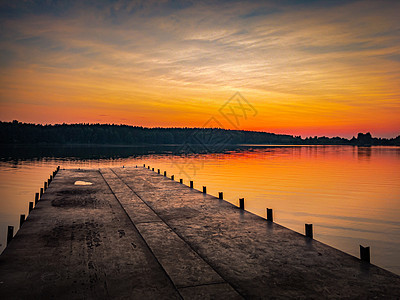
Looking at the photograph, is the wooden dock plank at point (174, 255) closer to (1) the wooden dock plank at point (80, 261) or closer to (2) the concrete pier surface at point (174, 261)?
Answer: (2) the concrete pier surface at point (174, 261)

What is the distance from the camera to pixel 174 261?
9445mm

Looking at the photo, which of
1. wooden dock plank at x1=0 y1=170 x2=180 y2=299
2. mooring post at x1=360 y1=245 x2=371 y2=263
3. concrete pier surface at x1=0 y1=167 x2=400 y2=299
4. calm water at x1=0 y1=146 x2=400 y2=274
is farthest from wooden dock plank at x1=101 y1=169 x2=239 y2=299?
calm water at x1=0 y1=146 x2=400 y2=274

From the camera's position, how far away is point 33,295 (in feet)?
23.8

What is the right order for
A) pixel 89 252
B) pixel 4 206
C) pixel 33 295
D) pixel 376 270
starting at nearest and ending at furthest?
pixel 33 295 < pixel 376 270 < pixel 89 252 < pixel 4 206

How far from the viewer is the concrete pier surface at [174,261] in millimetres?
Result: 7570

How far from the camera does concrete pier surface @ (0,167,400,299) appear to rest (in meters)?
7.57

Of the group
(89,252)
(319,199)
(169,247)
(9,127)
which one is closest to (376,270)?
(169,247)

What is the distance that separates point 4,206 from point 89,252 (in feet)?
70.2

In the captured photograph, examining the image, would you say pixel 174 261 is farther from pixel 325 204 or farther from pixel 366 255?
pixel 325 204

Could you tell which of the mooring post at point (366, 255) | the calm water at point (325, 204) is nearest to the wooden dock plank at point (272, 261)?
the mooring post at point (366, 255)

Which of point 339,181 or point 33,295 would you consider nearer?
point 33,295

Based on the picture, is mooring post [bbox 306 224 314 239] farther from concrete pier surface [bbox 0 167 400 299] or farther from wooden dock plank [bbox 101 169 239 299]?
wooden dock plank [bbox 101 169 239 299]

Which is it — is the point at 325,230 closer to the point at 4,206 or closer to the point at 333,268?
the point at 333,268

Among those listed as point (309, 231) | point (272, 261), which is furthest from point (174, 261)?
point (309, 231)
